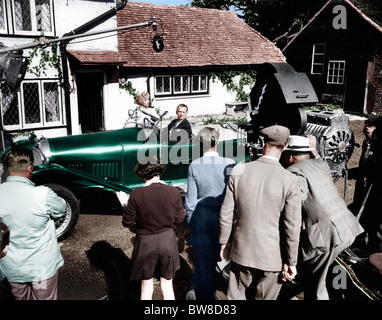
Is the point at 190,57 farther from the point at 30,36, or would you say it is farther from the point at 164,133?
the point at 164,133

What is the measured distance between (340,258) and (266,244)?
141 cm

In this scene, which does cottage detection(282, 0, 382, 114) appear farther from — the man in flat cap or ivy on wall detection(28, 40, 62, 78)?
the man in flat cap

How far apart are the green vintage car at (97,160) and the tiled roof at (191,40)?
8.52m

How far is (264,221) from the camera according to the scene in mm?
3232

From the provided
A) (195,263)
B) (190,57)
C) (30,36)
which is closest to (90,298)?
(195,263)

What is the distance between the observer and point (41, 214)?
321 centimetres

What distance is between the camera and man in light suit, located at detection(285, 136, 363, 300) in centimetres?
352

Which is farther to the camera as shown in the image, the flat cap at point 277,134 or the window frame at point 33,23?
the window frame at point 33,23

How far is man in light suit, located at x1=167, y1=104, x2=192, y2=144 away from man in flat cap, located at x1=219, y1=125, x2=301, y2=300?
3811mm

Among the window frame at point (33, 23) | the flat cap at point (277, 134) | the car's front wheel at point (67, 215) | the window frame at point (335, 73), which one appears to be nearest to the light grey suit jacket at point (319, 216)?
the flat cap at point (277, 134)

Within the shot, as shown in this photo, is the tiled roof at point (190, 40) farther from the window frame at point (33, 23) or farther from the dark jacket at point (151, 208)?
the dark jacket at point (151, 208)

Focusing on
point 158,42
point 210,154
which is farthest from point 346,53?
point 210,154

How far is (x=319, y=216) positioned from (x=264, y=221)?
0.66 metres

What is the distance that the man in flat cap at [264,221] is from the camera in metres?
3.19
